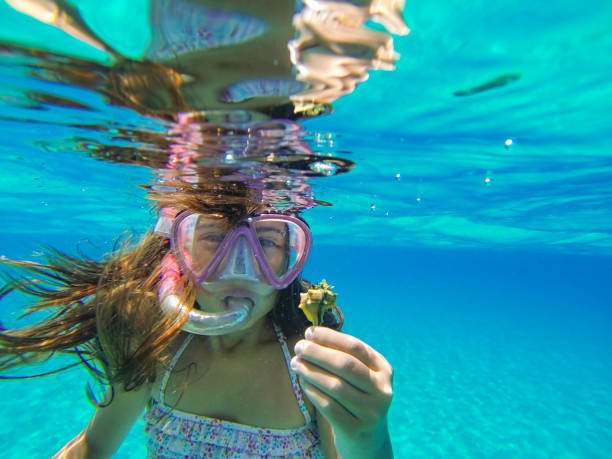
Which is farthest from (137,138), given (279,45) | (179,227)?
(279,45)

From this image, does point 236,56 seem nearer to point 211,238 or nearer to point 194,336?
point 211,238

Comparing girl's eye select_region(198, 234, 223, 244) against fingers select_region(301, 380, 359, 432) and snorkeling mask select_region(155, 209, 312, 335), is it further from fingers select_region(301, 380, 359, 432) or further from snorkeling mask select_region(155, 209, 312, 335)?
fingers select_region(301, 380, 359, 432)

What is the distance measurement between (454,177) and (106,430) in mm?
10538

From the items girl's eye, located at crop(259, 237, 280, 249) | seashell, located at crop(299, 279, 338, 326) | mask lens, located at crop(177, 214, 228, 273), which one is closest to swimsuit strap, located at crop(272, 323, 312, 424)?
girl's eye, located at crop(259, 237, 280, 249)

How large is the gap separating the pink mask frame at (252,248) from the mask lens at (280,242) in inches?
1.6

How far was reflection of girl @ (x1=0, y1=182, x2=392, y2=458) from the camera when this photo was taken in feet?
10.1

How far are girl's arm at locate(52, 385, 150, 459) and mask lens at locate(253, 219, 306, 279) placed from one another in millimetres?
1825

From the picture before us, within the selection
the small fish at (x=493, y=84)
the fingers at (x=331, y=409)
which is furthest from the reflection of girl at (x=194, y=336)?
the small fish at (x=493, y=84)

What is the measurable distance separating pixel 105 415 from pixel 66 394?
12.6 m

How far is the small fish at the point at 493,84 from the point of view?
482cm

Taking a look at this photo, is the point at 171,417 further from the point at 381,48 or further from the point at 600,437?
the point at 600,437

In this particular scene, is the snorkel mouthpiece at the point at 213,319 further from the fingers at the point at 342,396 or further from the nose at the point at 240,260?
the fingers at the point at 342,396

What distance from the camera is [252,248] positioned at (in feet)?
11.0

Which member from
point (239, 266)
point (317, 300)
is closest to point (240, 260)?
point (239, 266)
